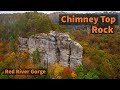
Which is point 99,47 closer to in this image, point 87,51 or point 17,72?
point 87,51

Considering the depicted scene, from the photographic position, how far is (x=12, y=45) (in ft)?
20.5

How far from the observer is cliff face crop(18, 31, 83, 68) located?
6180 mm

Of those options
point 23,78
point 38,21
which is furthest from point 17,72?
point 38,21

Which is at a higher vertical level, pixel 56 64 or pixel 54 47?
pixel 54 47

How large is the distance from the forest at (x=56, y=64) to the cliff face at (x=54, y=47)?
0.10 meters

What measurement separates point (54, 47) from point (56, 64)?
386 millimetres

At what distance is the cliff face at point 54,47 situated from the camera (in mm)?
6180

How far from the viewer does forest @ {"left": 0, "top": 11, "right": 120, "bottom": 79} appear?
20.0ft

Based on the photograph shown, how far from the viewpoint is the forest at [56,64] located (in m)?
6.09

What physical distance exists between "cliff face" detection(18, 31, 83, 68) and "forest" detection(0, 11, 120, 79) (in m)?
0.10

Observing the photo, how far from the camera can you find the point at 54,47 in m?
6.25

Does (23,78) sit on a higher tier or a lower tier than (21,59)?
lower
